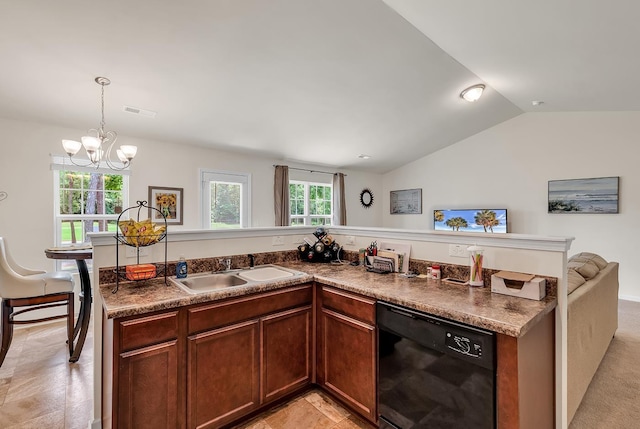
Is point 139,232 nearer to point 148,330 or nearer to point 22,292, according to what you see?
point 148,330

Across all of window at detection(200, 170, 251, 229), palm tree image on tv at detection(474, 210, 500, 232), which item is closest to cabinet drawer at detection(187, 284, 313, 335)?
window at detection(200, 170, 251, 229)

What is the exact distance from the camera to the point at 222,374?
1.77 m

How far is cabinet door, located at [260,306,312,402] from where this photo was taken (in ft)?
6.40

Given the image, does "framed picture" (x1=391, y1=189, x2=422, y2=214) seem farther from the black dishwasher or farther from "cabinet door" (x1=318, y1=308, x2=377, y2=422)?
the black dishwasher

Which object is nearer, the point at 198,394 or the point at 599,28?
the point at 198,394

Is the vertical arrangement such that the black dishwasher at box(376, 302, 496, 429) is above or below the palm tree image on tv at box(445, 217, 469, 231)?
below

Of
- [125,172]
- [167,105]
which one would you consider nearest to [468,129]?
[167,105]

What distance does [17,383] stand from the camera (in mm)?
2387

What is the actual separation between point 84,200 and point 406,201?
6241 mm

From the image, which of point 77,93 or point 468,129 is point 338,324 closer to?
point 77,93

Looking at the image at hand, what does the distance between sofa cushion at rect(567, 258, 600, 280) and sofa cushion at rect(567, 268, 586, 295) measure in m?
0.09

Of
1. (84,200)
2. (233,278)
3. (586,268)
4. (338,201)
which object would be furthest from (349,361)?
(338,201)

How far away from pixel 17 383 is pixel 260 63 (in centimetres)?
345

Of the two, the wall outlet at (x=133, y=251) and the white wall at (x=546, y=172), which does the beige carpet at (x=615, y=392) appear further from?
the wall outlet at (x=133, y=251)
